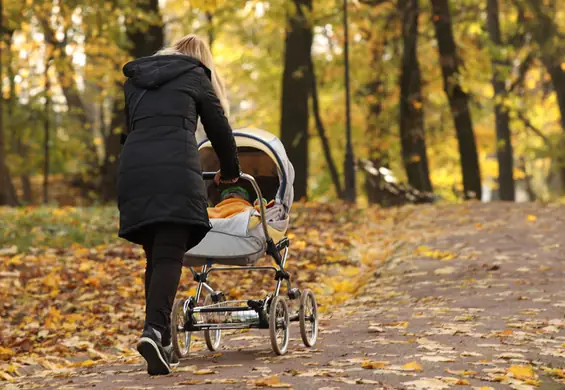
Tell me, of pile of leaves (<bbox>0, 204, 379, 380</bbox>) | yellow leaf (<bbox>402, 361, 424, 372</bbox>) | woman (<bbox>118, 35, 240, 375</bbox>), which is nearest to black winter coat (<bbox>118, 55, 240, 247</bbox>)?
woman (<bbox>118, 35, 240, 375</bbox>)

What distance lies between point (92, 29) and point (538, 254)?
443 inches

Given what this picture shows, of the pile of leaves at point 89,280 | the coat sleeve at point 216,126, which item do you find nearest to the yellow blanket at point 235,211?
the coat sleeve at point 216,126

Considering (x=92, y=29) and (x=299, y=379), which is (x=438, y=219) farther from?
(x=299, y=379)

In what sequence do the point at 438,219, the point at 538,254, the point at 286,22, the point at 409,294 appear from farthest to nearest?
the point at 286,22 < the point at 438,219 < the point at 538,254 < the point at 409,294

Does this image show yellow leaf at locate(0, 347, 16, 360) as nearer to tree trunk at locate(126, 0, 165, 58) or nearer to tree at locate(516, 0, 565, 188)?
tree trunk at locate(126, 0, 165, 58)

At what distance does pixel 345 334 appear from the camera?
7.54 metres

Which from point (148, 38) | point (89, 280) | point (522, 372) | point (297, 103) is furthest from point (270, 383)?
point (148, 38)

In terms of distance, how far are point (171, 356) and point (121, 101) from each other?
18.5 m

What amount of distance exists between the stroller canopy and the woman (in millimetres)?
814

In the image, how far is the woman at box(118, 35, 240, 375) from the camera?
554 cm

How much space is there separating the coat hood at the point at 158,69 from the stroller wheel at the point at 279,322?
1542 mm

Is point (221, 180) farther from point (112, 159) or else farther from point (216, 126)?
point (112, 159)

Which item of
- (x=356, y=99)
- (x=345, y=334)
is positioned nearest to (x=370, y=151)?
(x=356, y=99)

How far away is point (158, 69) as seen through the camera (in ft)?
18.9
